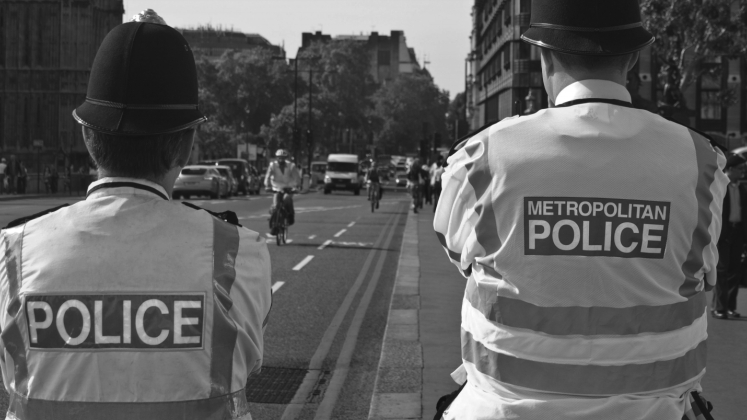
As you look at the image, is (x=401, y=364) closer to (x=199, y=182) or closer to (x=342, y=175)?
(x=199, y=182)

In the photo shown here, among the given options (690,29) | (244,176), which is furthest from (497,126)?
(244,176)

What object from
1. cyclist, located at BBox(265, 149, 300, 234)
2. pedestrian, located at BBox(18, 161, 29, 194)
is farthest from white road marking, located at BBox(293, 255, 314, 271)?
pedestrian, located at BBox(18, 161, 29, 194)

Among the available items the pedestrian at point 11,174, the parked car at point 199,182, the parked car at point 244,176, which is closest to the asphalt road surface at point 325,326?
the parked car at point 199,182

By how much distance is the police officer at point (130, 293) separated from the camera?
2.26 m

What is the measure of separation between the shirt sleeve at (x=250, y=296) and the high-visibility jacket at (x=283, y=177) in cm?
1867

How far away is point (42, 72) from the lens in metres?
75.2

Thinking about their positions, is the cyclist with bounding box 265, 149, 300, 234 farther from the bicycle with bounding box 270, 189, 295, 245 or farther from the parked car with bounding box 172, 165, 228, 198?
the parked car with bounding box 172, 165, 228, 198

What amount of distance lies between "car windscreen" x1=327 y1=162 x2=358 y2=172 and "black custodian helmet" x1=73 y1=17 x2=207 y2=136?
6281 centimetres

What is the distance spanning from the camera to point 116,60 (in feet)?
8.04

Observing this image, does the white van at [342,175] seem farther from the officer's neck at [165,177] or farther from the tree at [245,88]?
the tree at [245,88]

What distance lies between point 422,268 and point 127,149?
14.2m

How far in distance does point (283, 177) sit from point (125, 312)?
18945mm

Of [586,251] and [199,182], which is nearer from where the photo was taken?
[586,251]

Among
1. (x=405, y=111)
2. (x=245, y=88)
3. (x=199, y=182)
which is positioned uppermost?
(x=245, y=88)
